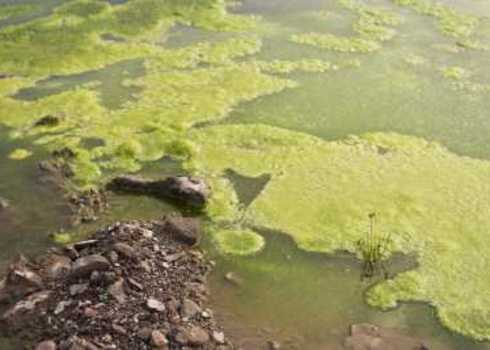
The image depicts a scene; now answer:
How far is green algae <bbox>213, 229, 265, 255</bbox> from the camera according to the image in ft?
25.9

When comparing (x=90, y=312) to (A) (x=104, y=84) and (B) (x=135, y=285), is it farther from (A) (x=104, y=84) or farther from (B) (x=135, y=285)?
(A) (x=104, y=84)

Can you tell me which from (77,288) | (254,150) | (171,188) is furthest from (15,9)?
(77,288)

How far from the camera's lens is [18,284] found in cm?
692

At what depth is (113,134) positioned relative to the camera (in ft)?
33.5

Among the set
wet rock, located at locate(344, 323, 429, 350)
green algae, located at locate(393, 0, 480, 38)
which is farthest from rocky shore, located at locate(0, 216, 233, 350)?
green algae, located at locate(393, 0, 480, 38)

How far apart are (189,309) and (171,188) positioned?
2.30 m

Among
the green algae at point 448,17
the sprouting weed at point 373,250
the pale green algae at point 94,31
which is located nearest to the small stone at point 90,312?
the sprouting weed at point 373,250

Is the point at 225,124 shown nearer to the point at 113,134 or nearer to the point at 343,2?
the point at 113,134

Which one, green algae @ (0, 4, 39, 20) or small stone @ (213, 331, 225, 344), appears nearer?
small stone @ (213, 331, 225, 344)

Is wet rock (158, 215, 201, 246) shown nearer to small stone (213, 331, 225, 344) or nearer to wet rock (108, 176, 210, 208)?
wet rock (108, 176, 210, 208)

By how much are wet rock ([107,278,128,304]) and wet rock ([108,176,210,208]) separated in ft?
6.95

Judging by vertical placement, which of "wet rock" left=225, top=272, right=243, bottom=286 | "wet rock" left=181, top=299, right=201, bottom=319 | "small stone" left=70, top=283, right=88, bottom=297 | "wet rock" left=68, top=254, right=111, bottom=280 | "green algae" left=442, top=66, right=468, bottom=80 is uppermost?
"green algae" left=442, top=66, right=468, bottom=80

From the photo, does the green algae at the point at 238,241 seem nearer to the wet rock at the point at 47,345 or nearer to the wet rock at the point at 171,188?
the wet rock at the point at 171,188

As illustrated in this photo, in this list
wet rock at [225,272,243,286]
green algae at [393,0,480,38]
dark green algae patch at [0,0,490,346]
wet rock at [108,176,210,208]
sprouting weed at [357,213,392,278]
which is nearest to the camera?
wet rock at [225,272,243,286]
